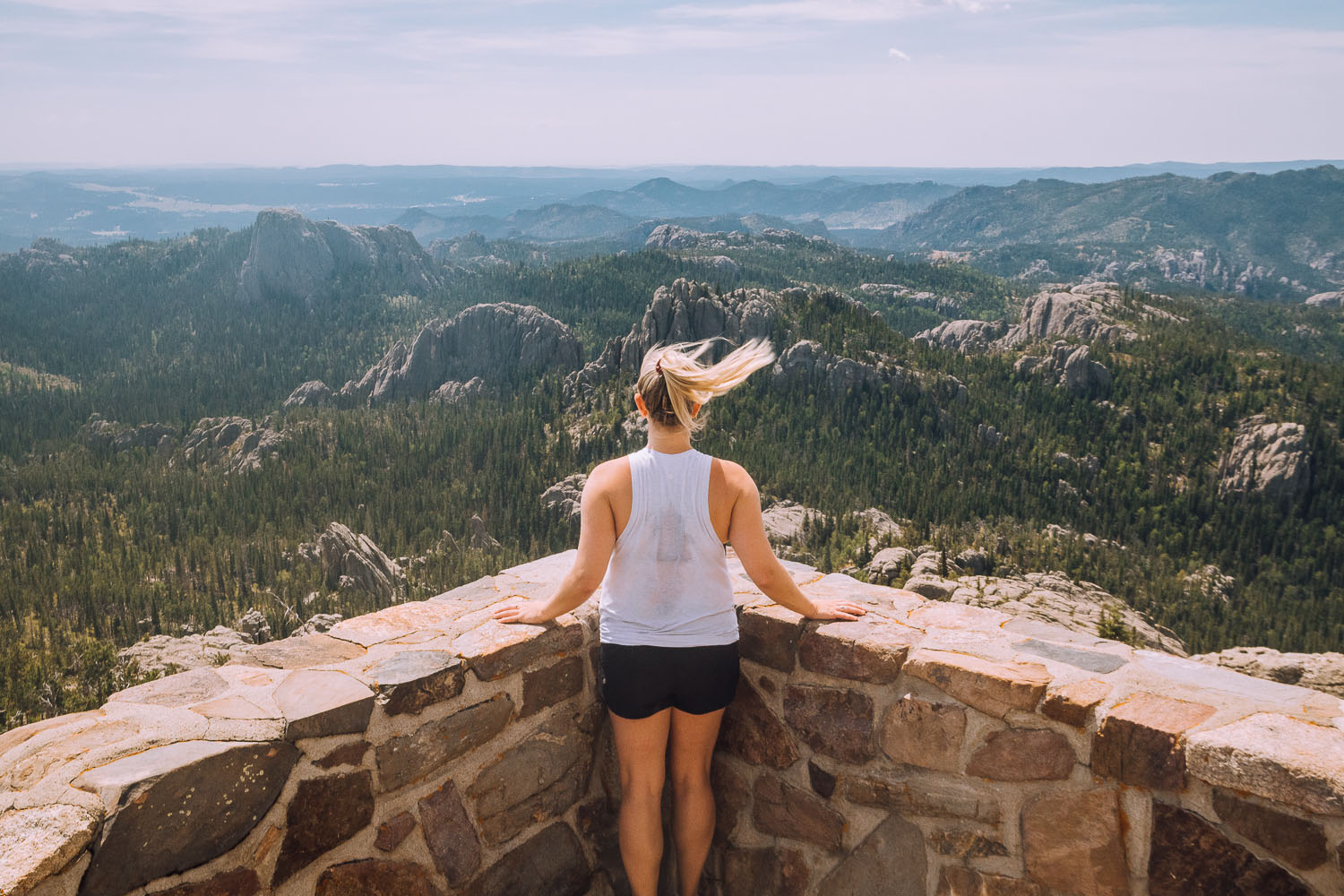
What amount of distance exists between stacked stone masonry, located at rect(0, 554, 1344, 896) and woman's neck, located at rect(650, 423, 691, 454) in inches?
53.6

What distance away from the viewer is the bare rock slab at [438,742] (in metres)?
4.29

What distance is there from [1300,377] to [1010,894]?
110 metres

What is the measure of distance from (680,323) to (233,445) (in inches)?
1932

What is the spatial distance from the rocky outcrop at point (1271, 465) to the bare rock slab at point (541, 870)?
8605 centimetres

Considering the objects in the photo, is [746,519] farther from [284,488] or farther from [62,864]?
[284,488]

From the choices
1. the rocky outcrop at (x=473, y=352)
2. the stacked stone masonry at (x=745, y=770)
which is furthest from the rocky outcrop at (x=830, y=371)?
the stacked stone masonry at (x=745, y=770)

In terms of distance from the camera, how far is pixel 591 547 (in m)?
4.55

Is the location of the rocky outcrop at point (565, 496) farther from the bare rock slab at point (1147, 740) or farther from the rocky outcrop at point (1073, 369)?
the rocky outcrop at point (1073, 369)

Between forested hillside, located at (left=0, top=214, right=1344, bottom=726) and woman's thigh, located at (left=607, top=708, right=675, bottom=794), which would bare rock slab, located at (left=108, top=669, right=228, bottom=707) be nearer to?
woman's thigh, located at (left=607, top=708, right=675, bottom=794)

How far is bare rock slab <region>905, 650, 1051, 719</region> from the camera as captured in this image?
420cm

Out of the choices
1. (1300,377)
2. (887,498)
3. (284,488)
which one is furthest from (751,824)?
(1300,377)

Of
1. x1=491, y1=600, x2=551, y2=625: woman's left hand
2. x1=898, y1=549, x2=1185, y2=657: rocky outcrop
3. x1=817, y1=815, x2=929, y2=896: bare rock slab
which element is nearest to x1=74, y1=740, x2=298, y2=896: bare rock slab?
x1=491, y1=600, x2=551, y2=625: woman's left hand

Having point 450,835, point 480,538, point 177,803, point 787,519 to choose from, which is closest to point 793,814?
point 450,835

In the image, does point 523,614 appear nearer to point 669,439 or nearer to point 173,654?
point 669,439
